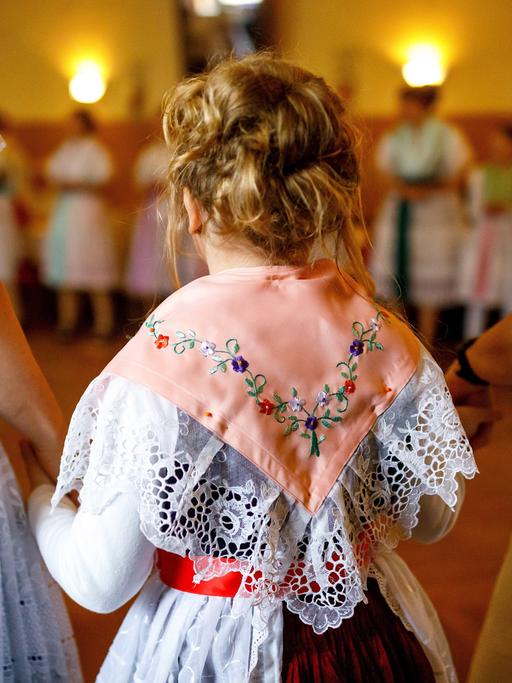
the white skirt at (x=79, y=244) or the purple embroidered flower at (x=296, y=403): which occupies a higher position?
the purple embroidered flower at (x=296, y=403)

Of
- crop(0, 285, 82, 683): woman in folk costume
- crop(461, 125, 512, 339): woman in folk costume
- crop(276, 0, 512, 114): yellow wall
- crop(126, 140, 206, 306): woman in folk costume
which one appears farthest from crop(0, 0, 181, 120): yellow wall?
crop(0, 285, 82, 683): woman in folk costume

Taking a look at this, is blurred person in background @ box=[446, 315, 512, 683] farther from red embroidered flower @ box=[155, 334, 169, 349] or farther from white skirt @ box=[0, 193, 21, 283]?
white skirt @ box=[0, 193, 21, 283]

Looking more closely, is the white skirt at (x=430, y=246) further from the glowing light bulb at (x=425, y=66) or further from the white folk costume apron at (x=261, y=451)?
the white folk costume apron at (x=261, y=451)

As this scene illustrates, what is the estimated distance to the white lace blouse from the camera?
86cm

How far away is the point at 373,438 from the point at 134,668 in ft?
1.50

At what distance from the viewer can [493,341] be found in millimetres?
1304

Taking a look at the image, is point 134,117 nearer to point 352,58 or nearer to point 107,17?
point 107,17

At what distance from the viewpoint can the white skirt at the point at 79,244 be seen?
5492 millimetres

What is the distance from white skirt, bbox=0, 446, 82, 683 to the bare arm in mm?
69

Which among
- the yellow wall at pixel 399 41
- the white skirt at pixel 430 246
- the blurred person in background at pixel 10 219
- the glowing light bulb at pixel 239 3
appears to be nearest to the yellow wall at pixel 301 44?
the yellow wall at pixel 399 41

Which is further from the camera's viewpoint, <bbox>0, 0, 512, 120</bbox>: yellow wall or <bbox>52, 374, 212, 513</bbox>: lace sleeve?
A: <bbox>0, 0, 512, 120</bbox>: yellow wall

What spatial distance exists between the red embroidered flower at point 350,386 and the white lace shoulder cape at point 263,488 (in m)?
0.06

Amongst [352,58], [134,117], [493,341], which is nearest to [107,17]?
[134,117]

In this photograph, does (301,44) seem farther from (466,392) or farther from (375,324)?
(375,324)
